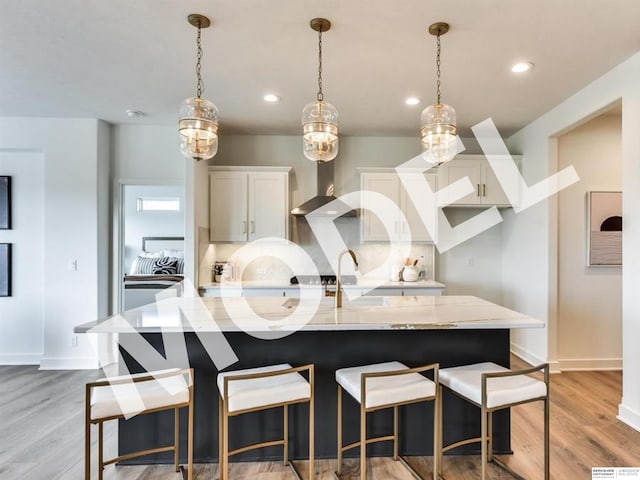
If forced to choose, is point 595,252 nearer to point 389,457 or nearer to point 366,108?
point 366,108

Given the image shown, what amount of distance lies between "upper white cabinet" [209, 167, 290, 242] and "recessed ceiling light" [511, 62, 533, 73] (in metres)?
2.40

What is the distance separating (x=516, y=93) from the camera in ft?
10.6

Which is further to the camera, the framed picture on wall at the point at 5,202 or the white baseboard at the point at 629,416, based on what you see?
the framed picture on wall at the point at 5,202

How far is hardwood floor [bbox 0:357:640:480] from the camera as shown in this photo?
209 centimetres

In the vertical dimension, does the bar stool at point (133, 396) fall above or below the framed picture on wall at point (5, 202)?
below

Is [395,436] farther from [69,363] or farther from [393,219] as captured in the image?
[69,363]

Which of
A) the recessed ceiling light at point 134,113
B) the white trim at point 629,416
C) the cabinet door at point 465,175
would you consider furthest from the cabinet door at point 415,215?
Result: the recessed ceiling light at point 134,113

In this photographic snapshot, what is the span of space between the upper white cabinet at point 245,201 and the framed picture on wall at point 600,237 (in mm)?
3236

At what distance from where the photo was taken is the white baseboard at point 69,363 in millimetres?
3846

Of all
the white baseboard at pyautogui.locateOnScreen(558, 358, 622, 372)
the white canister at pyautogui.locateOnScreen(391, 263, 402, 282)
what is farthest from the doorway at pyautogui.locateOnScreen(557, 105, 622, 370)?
the white canister at pyautogui.locateOnScreen(391, 263, 402, 282)

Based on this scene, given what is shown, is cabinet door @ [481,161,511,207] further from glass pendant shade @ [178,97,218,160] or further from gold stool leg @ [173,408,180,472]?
gold stool leg @ [173,408,180,472]

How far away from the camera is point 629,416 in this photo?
2.61 meters

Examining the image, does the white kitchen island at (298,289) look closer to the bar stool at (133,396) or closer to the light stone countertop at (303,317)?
the light stone countertop at (303,317)

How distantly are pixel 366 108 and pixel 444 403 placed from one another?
8.90 feet
